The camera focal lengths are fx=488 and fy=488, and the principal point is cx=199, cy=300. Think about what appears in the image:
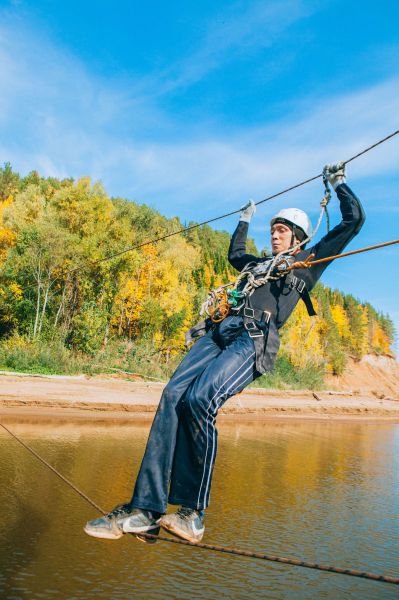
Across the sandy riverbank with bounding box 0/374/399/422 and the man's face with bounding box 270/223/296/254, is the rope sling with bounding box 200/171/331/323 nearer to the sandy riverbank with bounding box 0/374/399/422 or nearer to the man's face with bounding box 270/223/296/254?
the man's face with bounding box 270/223/296/254

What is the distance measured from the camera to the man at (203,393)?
3.12m

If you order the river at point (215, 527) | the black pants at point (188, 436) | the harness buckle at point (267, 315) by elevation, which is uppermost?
the harness buckle at point (267, 315)

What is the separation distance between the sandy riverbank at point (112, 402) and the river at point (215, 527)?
2957 millimetres

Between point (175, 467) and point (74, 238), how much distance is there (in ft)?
77.2

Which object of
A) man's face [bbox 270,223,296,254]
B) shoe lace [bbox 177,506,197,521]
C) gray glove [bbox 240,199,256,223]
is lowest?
shoe lace [bbox 177,506,197,521]

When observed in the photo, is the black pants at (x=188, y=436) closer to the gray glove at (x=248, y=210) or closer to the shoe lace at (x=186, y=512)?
the shoe lace at (x=186, y=512)

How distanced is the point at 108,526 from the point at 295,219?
277 cm

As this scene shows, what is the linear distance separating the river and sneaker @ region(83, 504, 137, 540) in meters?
1.11

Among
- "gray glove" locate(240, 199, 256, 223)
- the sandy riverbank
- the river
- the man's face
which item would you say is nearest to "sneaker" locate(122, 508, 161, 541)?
the river

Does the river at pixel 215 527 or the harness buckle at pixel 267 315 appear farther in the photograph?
the river at pixel 215 527

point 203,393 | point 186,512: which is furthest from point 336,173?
point 186,512

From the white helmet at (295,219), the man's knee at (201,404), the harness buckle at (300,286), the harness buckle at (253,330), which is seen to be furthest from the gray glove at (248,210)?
the man's knee at (201,404)

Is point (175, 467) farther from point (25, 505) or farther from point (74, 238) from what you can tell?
point (74, 238)

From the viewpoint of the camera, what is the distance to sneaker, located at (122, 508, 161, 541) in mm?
3033
